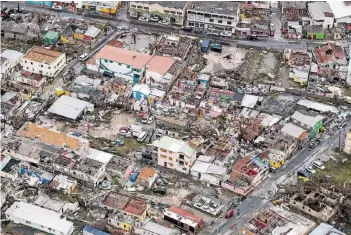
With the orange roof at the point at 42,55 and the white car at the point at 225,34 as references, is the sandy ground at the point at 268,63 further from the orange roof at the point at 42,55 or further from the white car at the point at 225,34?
the orange roof at the point at 42,55

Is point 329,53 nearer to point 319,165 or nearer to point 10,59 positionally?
point 319,165

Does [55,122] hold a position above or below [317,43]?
below

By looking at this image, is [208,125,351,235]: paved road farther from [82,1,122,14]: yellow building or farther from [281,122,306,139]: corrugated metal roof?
[82,1,122,14]: yellow building

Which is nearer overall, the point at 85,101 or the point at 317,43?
the point at 85,101

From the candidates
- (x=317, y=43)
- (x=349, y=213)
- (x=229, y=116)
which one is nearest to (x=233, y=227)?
(x=349, y=213)

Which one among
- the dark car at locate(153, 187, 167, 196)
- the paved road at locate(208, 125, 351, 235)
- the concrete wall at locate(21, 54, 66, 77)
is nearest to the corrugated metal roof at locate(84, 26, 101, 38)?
the concrete wall at locate(21, 54, 66, 77)

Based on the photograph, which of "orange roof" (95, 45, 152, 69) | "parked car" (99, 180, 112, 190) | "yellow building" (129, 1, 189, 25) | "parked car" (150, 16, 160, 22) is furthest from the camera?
"parked car" (150, 16, 160, 22)

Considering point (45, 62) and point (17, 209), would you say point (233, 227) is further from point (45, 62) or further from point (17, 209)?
point (45, 62)

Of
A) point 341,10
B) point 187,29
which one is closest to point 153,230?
point 187,29
